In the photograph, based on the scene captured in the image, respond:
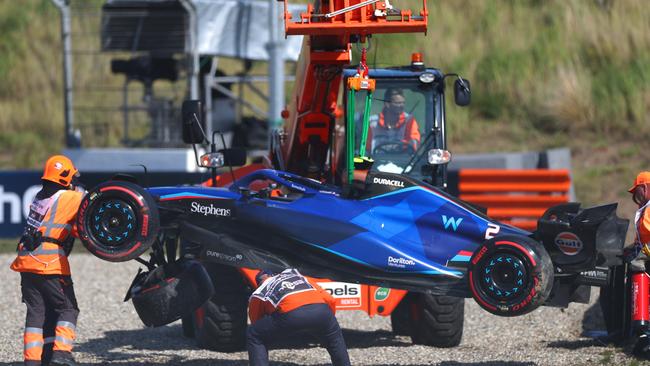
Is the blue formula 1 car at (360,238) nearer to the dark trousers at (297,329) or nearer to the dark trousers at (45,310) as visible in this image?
the dark trousers at (45,310)

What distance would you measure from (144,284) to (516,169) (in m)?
11.6

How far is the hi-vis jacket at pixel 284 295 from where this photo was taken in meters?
8.81

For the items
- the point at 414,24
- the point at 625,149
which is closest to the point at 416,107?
the point at 414,24

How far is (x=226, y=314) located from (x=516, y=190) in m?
8.88

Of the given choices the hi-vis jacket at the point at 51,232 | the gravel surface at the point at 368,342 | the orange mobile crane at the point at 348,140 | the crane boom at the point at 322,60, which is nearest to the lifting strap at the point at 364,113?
the orange mobile crane at the point at 348,140

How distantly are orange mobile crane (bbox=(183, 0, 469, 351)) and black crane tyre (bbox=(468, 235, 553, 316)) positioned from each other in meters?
1.55

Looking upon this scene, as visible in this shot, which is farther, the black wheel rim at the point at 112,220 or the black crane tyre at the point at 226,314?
the black crane tyre at the point at 226,314

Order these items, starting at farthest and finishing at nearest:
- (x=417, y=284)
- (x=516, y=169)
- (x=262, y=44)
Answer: (x=262, y=44)
(x=516, y=169)
(x=417, y=284)

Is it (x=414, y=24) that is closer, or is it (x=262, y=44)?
(x=414, y=24)

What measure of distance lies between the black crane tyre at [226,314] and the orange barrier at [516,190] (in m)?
8.36

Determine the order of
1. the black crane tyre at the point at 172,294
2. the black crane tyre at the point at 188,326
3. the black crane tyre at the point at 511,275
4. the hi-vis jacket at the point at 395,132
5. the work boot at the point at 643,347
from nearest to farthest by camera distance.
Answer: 1. the black crane tyre at the point at 511,275
2. the black crane tyre at the point at 172,294
3. the work boot at the point at 643,347
4. the hi-vis jacket at the point at 395,132
5. the black crane tyre at the point at 188,326

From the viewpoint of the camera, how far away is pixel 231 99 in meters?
23.1

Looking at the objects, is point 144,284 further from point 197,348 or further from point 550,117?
point 550,117

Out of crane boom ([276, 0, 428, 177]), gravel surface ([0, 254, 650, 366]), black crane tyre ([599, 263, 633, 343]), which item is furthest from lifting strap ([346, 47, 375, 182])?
black crane tyre ([599, 263, 633, 343])
